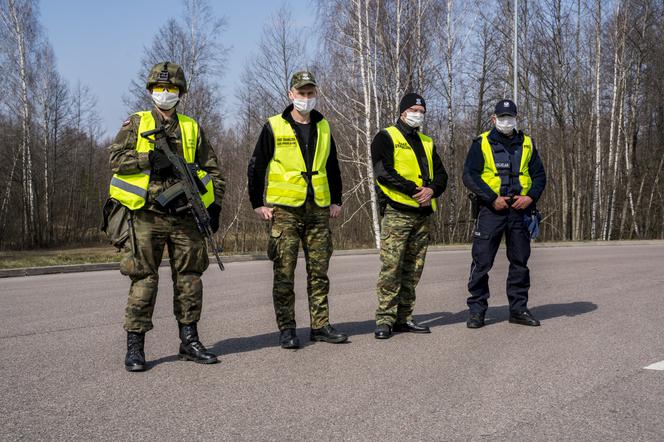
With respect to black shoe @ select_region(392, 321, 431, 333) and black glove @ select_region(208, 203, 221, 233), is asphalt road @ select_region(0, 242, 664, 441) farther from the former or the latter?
black glove @ select_region(208, 203, 221, 233)

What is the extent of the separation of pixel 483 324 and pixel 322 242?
1886 millimetres

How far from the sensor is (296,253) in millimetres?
5543

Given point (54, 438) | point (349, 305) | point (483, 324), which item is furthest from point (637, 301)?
point (54, 438)

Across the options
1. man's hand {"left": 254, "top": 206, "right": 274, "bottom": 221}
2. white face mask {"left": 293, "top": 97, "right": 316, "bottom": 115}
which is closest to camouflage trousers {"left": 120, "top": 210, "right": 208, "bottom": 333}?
Answer: man's hand {"left": 254, "top": 206, "right": 274, "bottom": 221}

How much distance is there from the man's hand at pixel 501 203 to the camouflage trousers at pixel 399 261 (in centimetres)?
73

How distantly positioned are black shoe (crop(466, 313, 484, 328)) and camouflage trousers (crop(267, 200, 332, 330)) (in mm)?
1471

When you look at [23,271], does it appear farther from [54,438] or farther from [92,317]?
[54,438]

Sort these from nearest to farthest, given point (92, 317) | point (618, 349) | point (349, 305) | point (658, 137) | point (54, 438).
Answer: point (54, 438)
point (618, 349)
point (92, 317)
point (349, 305)
point (658, 137)

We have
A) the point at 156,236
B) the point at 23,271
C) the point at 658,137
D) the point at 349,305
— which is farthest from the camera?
the point at 658,137

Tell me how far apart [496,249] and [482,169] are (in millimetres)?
784

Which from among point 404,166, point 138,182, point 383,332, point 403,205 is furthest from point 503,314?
point 138,182

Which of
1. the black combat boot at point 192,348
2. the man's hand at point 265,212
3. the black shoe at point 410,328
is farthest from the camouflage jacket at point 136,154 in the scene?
the black shoe at point 410,328

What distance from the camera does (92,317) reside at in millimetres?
7207

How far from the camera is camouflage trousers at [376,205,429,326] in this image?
598cm
